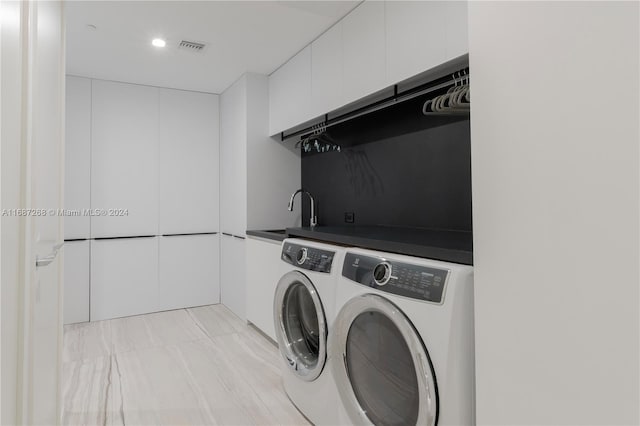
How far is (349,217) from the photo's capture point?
2990 mm

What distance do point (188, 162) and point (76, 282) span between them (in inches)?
60.7

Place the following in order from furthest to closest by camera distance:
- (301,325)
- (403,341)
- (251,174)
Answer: (251,174)
(301,325)
(403,341)

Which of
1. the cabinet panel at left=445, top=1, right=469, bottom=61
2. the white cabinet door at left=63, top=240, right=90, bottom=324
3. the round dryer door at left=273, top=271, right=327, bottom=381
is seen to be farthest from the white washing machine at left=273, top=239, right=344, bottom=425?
the white cabinet door at left=63, top=240, right=90, bottom=324

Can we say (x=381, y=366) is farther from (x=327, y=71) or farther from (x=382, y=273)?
(x=327, y=71)

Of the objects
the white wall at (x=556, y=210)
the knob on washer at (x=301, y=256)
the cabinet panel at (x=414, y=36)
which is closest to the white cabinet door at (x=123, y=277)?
the knob on washer at (x=301, y=256)

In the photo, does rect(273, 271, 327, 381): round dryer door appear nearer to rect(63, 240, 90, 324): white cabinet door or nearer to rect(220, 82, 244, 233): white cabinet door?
rect(220, 82, 244, 233): white cabinet door

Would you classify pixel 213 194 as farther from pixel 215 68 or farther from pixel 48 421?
pixel 48 421

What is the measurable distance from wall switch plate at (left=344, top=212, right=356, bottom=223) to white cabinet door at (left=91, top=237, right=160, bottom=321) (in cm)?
205

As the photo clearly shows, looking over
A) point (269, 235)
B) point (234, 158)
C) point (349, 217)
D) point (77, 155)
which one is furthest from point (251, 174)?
point (77, 155)

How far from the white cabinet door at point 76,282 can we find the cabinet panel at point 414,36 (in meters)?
3.20

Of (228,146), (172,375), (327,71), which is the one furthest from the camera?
(228,146)

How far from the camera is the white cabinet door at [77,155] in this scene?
345 cm

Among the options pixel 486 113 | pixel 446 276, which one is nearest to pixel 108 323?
pixel 446 276

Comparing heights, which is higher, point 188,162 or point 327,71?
point 327,71
